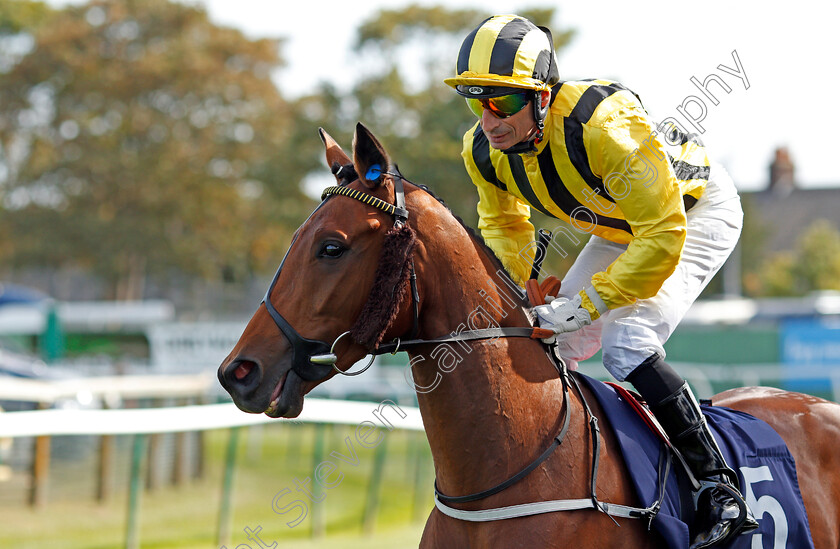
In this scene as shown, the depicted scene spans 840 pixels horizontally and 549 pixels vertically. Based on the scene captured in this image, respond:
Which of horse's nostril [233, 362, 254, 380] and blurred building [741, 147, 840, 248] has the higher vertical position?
horse's nostril [233, 362, 254, 380]

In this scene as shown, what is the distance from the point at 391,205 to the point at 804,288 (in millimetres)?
39700

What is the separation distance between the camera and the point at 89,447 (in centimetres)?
584

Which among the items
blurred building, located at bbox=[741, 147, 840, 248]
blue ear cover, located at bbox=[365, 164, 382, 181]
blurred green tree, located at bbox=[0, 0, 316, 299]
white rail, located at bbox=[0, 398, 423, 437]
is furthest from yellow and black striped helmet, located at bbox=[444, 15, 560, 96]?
blurred building, located at bbox=[741, 147, 840, 248]

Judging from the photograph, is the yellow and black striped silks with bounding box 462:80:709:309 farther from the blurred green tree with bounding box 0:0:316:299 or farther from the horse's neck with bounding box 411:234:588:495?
the blurred green tree with bounding box 0:0:316:299

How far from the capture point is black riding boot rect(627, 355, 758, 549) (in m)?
2.69

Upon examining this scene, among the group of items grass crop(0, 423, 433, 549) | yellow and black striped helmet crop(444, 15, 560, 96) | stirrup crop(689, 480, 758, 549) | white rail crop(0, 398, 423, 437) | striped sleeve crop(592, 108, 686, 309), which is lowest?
grass crop(0, 423, 433, 549)

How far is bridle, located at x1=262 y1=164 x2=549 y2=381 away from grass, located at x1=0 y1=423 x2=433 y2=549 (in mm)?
2833

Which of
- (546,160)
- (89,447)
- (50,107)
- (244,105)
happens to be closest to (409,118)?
(244,105)

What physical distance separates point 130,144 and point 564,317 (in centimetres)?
2926

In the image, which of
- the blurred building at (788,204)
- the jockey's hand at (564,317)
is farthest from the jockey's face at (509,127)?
the blurred building at (788,204)

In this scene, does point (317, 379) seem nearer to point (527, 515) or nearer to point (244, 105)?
point (527, 515)

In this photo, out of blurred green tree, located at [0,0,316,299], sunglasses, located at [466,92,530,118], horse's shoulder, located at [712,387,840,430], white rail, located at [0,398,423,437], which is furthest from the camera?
blurred green tree, located at [0,0,316,299]

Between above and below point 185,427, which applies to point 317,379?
above

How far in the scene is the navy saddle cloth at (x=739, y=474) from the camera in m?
2.61
